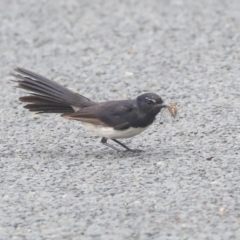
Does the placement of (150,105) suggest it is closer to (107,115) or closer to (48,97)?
(107,115)

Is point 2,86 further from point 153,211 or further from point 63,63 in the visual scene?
point 153,211

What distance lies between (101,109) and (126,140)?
712 mm

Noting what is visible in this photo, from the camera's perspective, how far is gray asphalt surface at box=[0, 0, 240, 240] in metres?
6.31

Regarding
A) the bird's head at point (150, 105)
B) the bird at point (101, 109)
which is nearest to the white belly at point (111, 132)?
the bird at point (101, 109)

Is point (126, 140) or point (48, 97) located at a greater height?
point (48, 97)

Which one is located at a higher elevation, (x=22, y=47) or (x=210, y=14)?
(x=210, y=14)

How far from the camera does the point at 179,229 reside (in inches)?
237

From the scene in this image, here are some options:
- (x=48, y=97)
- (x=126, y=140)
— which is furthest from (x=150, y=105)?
(x=48, y=97)

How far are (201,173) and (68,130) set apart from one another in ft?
6.20

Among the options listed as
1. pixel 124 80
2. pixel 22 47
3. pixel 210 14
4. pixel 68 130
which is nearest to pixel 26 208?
pixel 68 130

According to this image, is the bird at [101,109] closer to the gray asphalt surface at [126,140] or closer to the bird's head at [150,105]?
the bird's head at [150,105]

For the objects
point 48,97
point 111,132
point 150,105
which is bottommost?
point 111,132

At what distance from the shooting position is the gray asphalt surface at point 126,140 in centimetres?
631

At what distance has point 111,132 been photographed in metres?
7.70
